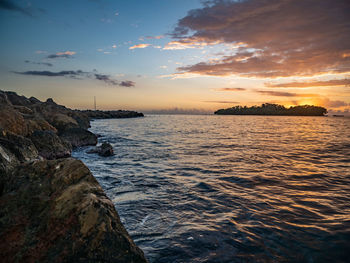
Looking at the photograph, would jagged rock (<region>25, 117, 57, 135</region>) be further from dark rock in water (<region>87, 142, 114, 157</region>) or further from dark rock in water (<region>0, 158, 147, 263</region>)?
dark rock in water (<region>0, 158, 147, 263</region>)

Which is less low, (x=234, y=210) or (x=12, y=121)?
(x=12, y=121)

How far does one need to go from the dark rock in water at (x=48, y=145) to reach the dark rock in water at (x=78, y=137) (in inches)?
192

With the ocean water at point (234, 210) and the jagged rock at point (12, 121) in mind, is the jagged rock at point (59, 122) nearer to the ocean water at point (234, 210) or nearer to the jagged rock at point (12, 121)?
the jagged rock at point (12, 121)

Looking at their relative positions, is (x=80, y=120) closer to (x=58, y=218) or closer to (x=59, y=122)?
(x=59, y=122)

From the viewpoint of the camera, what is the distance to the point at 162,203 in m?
6.00

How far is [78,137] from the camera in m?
16.1

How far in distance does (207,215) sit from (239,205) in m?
1.17

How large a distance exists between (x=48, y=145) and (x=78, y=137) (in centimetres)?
602

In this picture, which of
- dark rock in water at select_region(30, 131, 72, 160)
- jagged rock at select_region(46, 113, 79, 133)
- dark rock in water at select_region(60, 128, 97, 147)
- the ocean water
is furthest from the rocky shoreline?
jagged rock at select_region(46, 113, 79, 133)

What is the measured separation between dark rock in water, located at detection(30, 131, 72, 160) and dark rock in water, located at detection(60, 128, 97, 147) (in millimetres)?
4878

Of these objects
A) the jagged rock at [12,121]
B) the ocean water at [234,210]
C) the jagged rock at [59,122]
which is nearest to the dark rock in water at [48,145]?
the jagged rock at [12,121]

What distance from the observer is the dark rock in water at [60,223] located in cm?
242

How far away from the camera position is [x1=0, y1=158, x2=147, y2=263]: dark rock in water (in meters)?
2.42

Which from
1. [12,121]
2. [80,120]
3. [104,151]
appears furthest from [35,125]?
[80,120]
